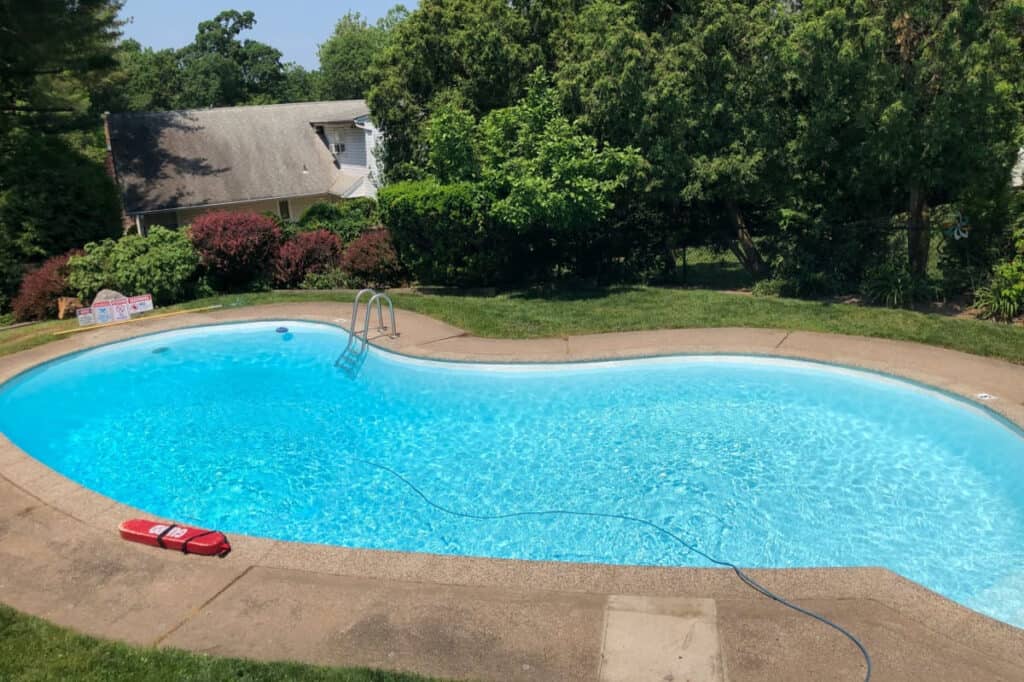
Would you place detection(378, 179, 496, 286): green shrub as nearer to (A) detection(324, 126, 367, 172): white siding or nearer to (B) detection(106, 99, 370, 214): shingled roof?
(A) detection(324, 126, 367, 172): white siding

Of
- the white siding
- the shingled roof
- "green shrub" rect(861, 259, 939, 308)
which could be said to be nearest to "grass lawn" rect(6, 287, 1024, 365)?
"green shrub" rect(861, 259, 939, 308)

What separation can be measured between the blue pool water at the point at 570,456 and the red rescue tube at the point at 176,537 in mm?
1568

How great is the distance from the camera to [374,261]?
20.8 m

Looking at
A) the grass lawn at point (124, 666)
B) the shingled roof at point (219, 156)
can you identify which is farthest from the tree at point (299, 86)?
the grass lawn at point (124, 666)

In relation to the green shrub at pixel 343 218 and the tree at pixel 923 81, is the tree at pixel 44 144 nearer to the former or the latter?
the green shrub at pixel 343 218

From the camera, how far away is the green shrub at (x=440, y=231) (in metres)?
18.7

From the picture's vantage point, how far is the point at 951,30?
1380cm

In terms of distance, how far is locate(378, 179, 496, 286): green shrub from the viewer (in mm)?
18719

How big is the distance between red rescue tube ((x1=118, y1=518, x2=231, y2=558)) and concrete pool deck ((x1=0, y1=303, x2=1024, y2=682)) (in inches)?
4.0

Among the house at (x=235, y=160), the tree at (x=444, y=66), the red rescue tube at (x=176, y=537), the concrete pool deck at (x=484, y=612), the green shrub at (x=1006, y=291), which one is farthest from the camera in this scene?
the house at (x=235, y=160)

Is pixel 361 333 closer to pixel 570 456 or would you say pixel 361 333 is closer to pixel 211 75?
pixel 570 456

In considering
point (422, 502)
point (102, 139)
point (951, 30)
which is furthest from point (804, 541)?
point (102, 139)

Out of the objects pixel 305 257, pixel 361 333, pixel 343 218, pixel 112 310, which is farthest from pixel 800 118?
pixel 343 218

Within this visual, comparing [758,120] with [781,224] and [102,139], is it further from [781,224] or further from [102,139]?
[102,139]
